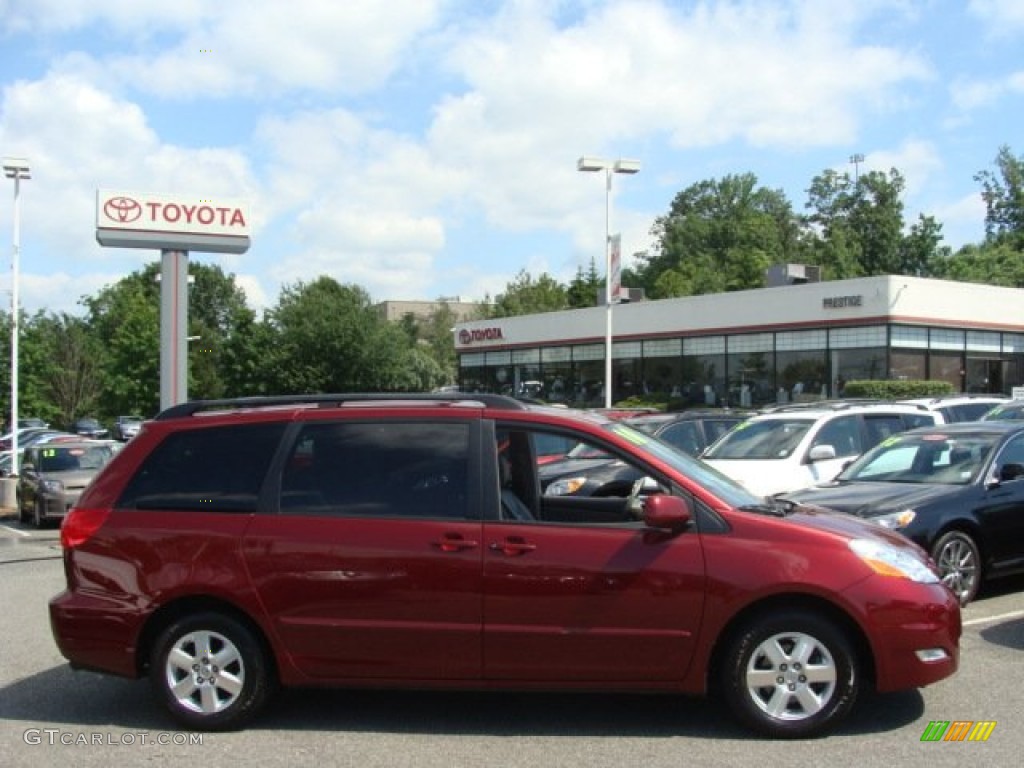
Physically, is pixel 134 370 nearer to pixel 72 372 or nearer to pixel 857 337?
pixel 72 372

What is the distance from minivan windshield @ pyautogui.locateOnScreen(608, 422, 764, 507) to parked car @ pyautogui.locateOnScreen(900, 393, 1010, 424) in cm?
932

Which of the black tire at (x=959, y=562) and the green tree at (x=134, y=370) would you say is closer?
the black tire at (x=959, y=562)

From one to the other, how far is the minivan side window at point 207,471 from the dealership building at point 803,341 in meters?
29.2

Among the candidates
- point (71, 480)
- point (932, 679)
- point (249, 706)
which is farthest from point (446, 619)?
point (71, 480)

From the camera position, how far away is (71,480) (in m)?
18.6

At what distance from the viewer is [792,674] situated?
5258 millimetres

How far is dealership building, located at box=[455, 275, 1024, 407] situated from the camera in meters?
33.3

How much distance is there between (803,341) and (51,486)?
83.8 ft

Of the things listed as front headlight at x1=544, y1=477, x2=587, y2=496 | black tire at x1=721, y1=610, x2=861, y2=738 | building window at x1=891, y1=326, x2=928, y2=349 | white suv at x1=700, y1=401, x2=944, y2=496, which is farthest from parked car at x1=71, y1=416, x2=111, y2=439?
black tire at x1=721, y1=610, x2=861, y2=738

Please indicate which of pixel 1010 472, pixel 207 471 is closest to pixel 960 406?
pixel 1010 472

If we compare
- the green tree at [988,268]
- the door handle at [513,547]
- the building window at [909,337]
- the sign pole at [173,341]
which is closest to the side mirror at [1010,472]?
the door handle at [513,547]

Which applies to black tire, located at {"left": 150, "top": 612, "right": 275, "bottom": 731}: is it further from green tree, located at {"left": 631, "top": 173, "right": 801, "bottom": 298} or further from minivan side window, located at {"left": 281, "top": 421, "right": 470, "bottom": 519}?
green tree, located at {"left": 631, "top": 173, "right": 801, "bottom": 298}

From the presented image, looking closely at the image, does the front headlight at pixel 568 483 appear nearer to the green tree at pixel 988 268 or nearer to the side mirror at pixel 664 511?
the side mirror at pixel 664 511

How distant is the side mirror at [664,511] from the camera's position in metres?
5.21
